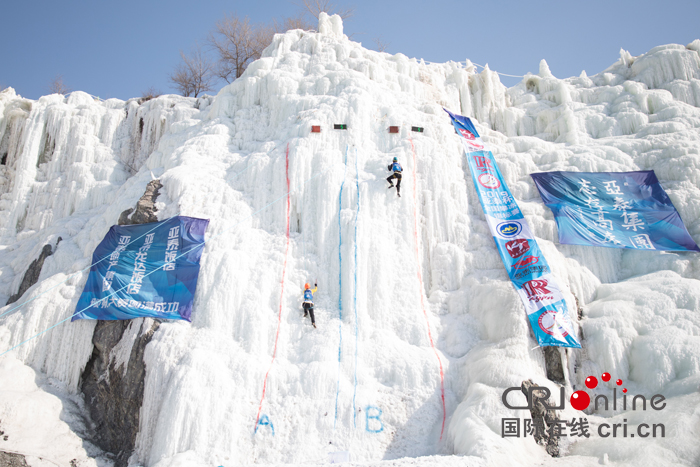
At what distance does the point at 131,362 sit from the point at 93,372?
1441mm

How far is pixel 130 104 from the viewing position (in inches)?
686

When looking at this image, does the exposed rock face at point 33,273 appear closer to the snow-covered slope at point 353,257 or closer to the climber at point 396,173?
the snow-covered slope at point 353,257

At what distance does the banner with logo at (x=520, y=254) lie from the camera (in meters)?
9.57

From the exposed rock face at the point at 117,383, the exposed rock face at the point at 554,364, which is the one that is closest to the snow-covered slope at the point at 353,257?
the exposed rock face at the point at 554,364

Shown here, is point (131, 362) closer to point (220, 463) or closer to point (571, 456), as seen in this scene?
point (220, 463)

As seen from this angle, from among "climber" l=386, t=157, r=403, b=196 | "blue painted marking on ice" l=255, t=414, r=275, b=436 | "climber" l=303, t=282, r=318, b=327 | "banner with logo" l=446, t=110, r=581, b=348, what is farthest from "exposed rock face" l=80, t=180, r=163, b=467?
"banner with logo" l=446, t=110, r=581, b=348

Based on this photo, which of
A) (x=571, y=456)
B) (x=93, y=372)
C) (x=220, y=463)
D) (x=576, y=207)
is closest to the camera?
(x=571, y=456)

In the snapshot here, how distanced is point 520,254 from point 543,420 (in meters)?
4.11

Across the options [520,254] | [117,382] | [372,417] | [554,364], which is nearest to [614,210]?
[520,254]

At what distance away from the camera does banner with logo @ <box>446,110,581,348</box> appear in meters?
9.57

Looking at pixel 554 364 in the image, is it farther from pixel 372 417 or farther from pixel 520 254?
pixel 372 417

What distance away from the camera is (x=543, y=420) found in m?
8.05

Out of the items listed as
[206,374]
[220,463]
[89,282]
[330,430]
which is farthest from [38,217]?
[330,430]

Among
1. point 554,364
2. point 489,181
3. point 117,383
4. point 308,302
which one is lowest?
point 117,383
